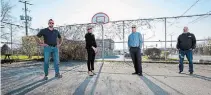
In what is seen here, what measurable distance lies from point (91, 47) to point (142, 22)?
279 inches

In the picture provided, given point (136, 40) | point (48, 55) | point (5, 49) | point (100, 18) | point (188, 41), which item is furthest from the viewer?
point (5, 49)

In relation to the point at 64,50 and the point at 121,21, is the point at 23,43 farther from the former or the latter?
the point at 121,21

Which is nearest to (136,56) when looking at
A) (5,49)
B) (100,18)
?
(100,18)

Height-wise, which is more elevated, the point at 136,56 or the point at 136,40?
the point at 136,40

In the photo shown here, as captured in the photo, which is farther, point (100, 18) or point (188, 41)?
point (100, 18)

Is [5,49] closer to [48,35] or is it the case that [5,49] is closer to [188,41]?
[48,35]

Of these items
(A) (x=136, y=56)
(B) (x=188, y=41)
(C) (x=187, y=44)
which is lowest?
(A) (x=136, y=56)

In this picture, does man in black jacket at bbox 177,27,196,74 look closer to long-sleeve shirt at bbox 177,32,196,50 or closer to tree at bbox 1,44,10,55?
long-sleeve shirt at bbox 177,32,196,50

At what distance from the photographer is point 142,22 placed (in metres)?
Result: 13.1

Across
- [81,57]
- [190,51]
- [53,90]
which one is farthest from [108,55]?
[53,90]

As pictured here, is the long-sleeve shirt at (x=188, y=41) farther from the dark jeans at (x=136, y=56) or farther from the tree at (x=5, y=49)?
the tree at (x=5, y=49)

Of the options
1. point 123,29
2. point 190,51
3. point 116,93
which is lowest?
point 116,93

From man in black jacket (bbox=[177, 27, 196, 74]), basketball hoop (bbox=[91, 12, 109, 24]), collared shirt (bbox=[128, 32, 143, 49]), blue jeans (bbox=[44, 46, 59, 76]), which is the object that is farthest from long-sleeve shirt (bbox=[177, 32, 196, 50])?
basketball hoop (bbox=[91, 12, 109, 24])

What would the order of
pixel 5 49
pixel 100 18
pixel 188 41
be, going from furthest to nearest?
pixel 5 49, pixel 100 18, pixel 188 41
